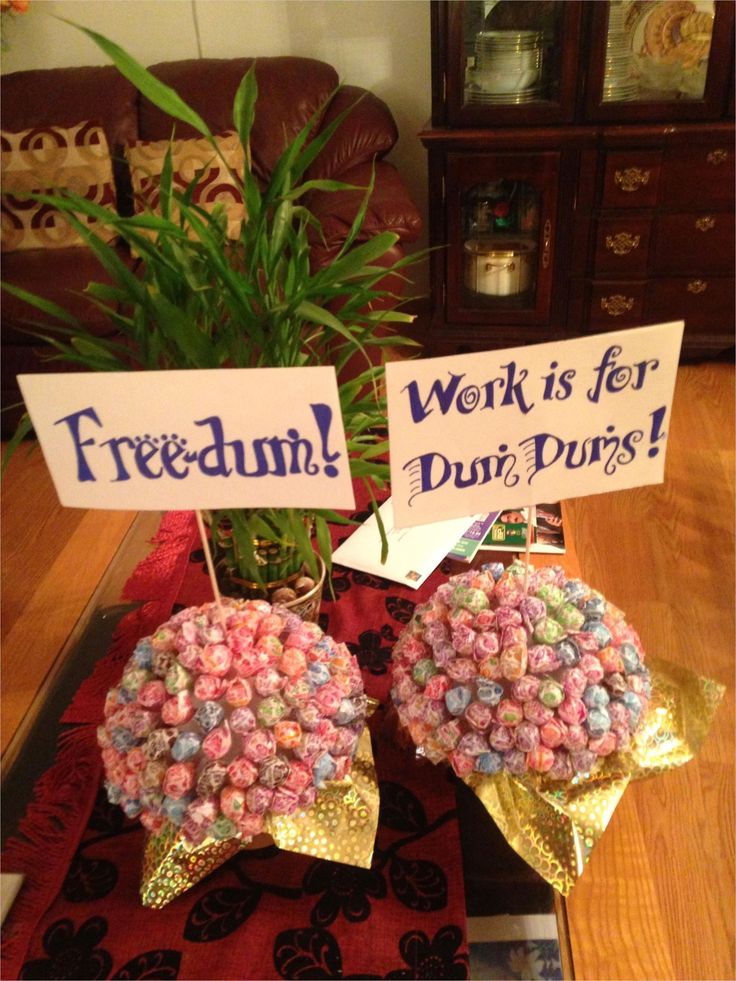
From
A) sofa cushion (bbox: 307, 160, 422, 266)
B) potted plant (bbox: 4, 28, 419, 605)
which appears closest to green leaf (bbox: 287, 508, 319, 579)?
potted plant (bbox: 4, 28, 419, 605)

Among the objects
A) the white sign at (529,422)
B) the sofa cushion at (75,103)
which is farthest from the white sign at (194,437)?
the sofa cushion at (75,103)

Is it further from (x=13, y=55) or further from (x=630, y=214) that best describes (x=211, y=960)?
(x=13, y=55)

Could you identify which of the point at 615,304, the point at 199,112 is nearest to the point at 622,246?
the point at 615,304

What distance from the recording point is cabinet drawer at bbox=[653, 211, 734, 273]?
7.22 ft

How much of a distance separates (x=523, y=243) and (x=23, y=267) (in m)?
1.55

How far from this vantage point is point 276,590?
81 centimetres

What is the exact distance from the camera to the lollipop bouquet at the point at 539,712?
23.2 inches

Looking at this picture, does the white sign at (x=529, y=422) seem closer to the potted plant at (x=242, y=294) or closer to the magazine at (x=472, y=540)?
the potted plant at (x=242, y=294)

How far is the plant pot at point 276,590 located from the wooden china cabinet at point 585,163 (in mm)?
1756

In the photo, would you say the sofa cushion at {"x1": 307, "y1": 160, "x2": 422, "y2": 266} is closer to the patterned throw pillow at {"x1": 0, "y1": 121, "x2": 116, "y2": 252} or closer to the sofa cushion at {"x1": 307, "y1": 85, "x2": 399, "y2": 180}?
the sofa cushion at {"x1": 307, "y1": 85, "x2": 399, "y2": 180}

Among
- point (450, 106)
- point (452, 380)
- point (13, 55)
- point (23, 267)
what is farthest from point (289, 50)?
point (452, 380)

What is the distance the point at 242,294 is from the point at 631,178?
1.91 m

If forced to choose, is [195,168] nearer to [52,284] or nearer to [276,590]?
[52,284]

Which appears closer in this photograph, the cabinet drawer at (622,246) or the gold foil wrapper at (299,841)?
the gold foil wrapper at (299,841)
